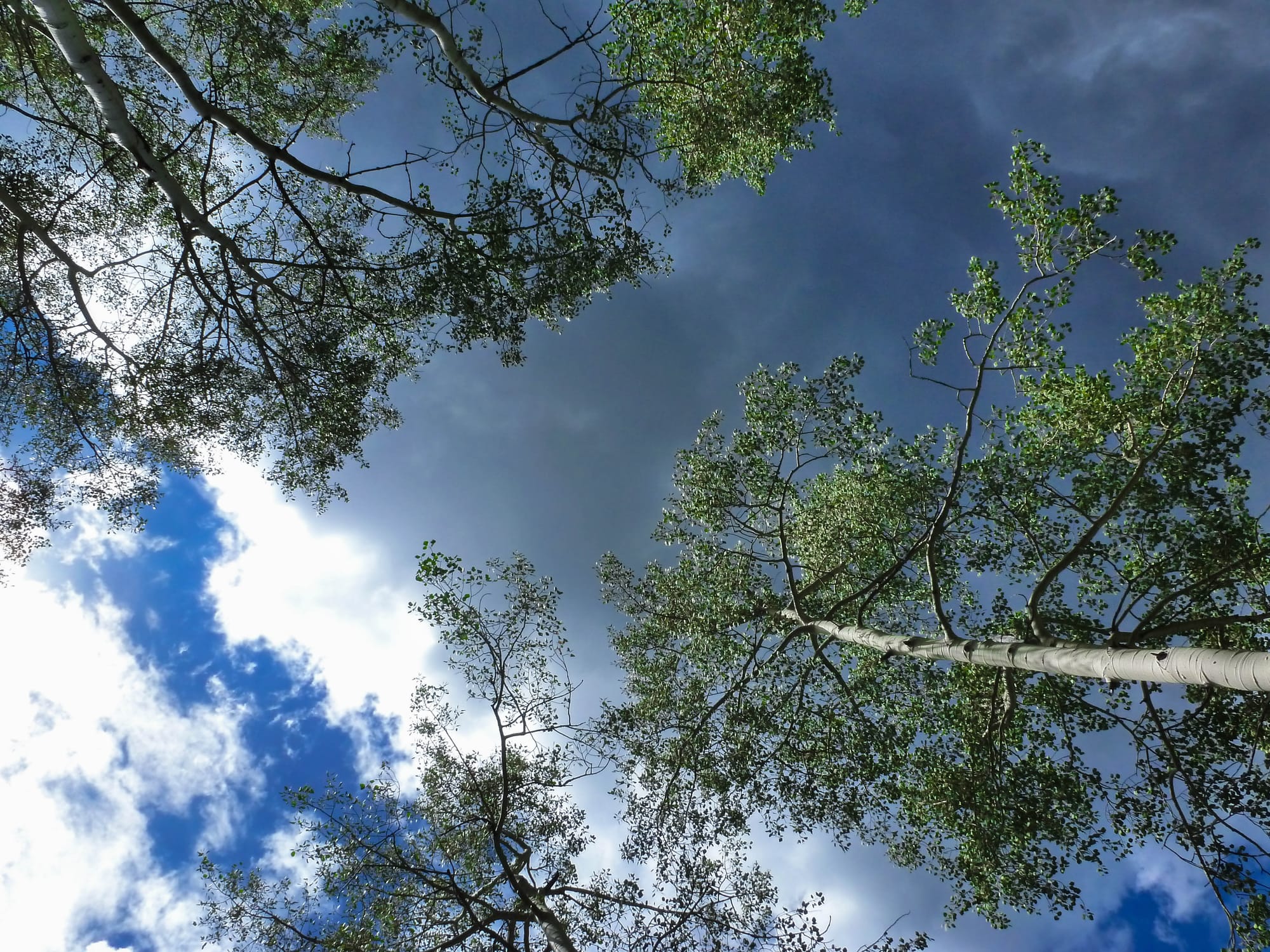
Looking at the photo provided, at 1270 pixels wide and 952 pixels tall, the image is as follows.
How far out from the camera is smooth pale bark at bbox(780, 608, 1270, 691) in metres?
4.07

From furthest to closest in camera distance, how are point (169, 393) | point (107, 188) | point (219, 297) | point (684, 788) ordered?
point (684, 788)
point (107, 188)
point (169, 393)
point (219, 297)

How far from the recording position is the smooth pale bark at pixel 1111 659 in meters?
4.07

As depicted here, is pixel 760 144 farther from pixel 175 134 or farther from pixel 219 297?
pixel 175 134

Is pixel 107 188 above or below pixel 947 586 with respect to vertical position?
above

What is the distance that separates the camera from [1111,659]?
527 centimetres

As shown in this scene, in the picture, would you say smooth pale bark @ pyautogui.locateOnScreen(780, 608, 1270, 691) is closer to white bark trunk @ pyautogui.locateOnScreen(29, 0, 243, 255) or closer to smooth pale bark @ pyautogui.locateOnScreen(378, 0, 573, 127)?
smooth pale bark @ pyautogui.locateOnScreen(378, 0, 573, 127)

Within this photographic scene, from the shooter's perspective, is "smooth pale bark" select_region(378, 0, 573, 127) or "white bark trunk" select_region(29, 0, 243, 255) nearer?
"white bark trunk" select_region(29, 0, 243, 255)

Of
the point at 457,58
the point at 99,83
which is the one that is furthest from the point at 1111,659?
the point at 99,83

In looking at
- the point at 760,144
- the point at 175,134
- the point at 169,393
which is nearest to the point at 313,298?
the point at 169,393

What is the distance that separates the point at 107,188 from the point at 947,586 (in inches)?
657

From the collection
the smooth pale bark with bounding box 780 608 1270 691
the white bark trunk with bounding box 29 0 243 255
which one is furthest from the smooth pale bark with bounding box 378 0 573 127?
the smooth pale bark with bounding box 780 608 1270 691

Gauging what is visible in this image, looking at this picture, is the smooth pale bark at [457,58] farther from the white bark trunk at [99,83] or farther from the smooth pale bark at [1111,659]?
the smooth pale bark at [1111,659]

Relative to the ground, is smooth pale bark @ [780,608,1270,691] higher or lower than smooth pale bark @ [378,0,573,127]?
lower

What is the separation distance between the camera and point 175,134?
1033 centimetres
